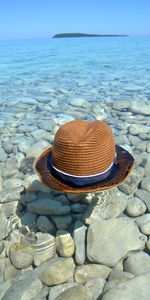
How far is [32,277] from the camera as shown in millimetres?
2734

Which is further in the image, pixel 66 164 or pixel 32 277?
pixel 32 277

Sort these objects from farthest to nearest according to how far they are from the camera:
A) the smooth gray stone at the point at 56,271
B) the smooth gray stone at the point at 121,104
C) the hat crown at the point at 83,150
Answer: the smooth gray stone at the point at 121,104 → the smooth gray stone at the point at 56,271 → the hat crown at the point at 83,150

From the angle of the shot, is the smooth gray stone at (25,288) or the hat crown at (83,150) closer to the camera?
the hat crown at (83,150)

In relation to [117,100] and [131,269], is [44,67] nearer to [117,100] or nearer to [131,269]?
[117,100]

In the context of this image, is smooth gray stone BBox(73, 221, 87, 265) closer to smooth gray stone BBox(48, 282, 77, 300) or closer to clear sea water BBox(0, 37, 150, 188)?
smooth gray stone BBox(48, 282, 77, 300)

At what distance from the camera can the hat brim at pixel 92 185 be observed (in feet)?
7.48

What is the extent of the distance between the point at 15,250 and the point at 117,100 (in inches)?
202

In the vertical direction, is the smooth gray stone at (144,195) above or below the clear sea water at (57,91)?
below

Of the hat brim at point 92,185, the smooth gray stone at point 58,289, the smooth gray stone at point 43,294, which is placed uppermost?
the hat brim at point 92,185

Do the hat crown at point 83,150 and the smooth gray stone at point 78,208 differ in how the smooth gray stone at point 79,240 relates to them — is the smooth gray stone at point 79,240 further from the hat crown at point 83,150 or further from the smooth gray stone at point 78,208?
the hat crown at point 83,150

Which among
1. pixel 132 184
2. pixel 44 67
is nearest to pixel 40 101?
pixel 132 184

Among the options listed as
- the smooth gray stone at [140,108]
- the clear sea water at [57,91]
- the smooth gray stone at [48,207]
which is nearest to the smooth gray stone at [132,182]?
the smooth gray stone at [48,207]

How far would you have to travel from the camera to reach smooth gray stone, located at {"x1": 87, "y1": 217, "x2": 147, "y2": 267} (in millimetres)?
2867

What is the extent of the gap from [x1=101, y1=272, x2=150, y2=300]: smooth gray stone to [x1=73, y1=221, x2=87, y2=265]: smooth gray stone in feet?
1.74
